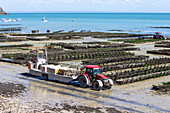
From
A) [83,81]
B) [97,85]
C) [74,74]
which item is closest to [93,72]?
[83,81]

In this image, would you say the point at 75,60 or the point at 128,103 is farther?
the point at 75,60

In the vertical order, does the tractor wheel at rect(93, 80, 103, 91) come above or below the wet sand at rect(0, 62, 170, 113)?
above

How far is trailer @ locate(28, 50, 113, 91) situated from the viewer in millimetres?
23828

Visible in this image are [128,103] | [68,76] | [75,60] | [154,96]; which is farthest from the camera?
[75,60]

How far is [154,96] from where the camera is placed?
2250 cm

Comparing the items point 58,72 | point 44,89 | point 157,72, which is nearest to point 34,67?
point 58,72

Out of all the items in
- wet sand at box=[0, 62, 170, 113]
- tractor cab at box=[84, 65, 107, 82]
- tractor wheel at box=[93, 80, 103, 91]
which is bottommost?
wet sand at box=[0, 62, 170, 113]

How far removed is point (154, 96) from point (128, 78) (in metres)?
4.99

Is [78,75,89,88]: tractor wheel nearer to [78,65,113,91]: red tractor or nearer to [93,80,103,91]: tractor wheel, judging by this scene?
[78,65,113,91]: red tractor

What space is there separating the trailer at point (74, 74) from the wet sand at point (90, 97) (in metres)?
0.50

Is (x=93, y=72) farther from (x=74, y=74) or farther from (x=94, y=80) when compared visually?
(x=74, y=74)

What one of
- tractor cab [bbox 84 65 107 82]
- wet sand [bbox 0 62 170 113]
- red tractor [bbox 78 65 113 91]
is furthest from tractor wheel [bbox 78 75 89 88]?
tractor cab [bbox 84 65 107 82]

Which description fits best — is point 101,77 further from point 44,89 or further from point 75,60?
point 75,60

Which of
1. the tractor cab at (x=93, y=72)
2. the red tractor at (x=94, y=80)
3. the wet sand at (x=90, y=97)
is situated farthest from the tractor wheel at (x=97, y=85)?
the tractor cab at (x=93, y=72)
